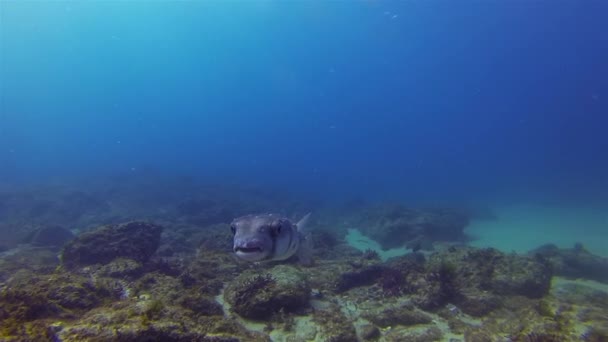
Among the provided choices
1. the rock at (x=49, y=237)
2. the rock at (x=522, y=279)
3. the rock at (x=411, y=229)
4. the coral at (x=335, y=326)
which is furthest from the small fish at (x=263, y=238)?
the rock at (x=49, y=237)

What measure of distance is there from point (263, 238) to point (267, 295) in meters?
3.02

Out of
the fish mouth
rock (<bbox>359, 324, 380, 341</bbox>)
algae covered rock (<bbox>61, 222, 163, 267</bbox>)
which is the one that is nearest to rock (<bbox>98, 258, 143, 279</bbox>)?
algae covered rock (<bbox>61, 222, 163, 267</bbox>)

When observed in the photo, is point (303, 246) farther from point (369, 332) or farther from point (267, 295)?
point (369, 332)

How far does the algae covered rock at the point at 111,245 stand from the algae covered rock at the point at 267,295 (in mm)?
4261

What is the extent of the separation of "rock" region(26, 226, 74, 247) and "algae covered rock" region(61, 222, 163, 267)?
8.36 meters

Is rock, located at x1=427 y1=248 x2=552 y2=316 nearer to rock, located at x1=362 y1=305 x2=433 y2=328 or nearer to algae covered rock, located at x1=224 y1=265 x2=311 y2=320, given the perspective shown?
rock, located at x1=362 y1=305 x2=433 y2=328

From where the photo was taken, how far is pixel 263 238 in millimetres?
4113

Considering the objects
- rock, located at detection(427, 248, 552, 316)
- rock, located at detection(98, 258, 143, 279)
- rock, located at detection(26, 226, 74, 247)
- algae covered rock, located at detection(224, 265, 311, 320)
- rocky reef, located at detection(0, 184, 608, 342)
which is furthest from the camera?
rock, located at detection(26, 226, 74, 247)

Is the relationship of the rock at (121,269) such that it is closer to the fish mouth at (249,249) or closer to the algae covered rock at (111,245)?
the algae covered rock at (111,245)

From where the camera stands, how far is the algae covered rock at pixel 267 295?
21.3ft

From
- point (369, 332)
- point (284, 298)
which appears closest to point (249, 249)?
point (284, 298)

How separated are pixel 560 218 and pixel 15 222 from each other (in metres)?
43.6

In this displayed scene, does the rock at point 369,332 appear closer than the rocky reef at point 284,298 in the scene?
No

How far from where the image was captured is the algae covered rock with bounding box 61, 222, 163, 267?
936 centimetres
